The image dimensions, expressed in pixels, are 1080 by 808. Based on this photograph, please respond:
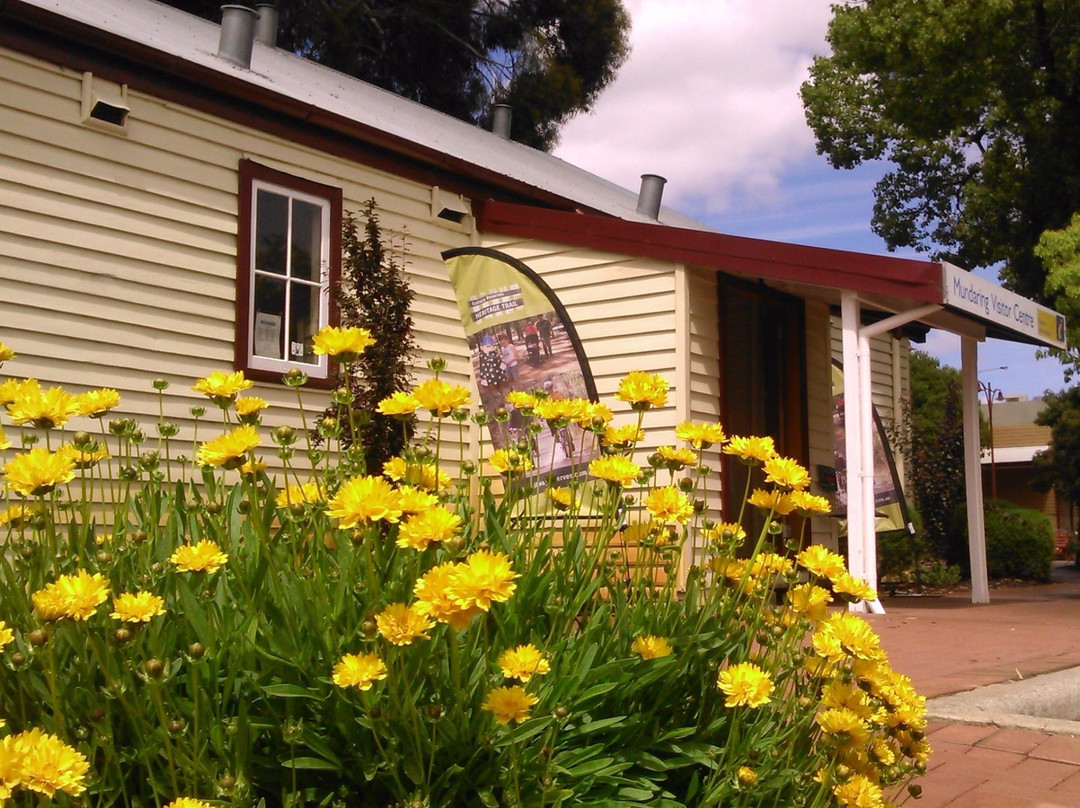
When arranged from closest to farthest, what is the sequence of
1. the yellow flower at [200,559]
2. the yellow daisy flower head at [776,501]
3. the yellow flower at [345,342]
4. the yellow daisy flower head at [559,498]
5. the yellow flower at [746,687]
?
the yellow flower at [200,559], the yellow flower at [746,687], the yellow flower at [345,342], the yellow daisy flower head at [776,501], the yellow daisy flower head at [559,498]

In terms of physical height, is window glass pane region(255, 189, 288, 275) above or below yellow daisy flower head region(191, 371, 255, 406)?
above

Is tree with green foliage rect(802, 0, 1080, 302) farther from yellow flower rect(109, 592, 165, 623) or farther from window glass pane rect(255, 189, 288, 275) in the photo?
yellow flower rect(109, 592, 165, 623)

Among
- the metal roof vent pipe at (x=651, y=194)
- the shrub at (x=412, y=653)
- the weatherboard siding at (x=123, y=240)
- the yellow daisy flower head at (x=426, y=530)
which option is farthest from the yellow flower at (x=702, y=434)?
the metal roof vent pipe at (x=651, y=194)

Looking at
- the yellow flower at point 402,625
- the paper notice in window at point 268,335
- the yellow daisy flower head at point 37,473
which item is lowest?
Answer: the yellow flower at point 402,625

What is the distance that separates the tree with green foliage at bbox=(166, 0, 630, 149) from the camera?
22766mm

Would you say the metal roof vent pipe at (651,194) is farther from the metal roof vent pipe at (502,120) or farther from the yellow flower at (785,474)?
the yellow flower at (785,474)

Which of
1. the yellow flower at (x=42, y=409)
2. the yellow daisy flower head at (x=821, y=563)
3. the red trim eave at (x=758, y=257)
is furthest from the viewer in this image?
the red trim eave at (x=758, y=257)

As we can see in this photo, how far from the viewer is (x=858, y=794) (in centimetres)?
227

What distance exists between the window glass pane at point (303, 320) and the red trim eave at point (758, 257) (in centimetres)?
199

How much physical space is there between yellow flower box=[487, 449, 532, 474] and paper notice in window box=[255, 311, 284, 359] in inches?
218

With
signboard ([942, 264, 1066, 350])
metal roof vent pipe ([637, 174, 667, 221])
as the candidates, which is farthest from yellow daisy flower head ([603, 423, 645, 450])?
metal roof vent pipe ([637, 174, 667, 221])

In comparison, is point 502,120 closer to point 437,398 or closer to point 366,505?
point 437,398

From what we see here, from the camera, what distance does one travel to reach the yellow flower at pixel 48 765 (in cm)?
158

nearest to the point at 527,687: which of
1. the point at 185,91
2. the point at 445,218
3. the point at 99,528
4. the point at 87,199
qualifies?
the point at 99,528
